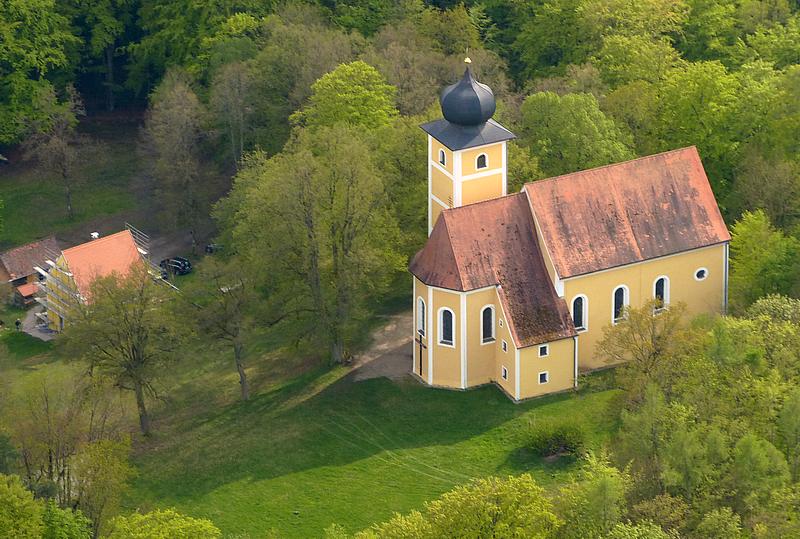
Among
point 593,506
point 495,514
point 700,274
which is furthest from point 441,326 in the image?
point 495,514

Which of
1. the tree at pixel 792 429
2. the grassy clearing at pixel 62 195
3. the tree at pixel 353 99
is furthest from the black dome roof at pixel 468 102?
the grassy clearing at pixel 62 195

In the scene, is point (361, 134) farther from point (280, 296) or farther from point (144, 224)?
point (144, 224)

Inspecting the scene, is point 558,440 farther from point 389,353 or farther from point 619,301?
point 389,353

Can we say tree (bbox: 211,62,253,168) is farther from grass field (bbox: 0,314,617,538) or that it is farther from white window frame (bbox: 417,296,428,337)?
white window frame (bbox: 417,296,428,337)

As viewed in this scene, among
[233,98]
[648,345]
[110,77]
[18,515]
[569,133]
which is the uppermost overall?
[569,133]

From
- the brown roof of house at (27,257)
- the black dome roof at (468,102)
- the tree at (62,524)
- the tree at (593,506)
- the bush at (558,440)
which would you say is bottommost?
the brown roof of house at (27,257)

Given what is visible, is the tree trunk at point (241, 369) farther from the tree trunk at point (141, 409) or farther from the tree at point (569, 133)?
the tree at point (569, 133)
